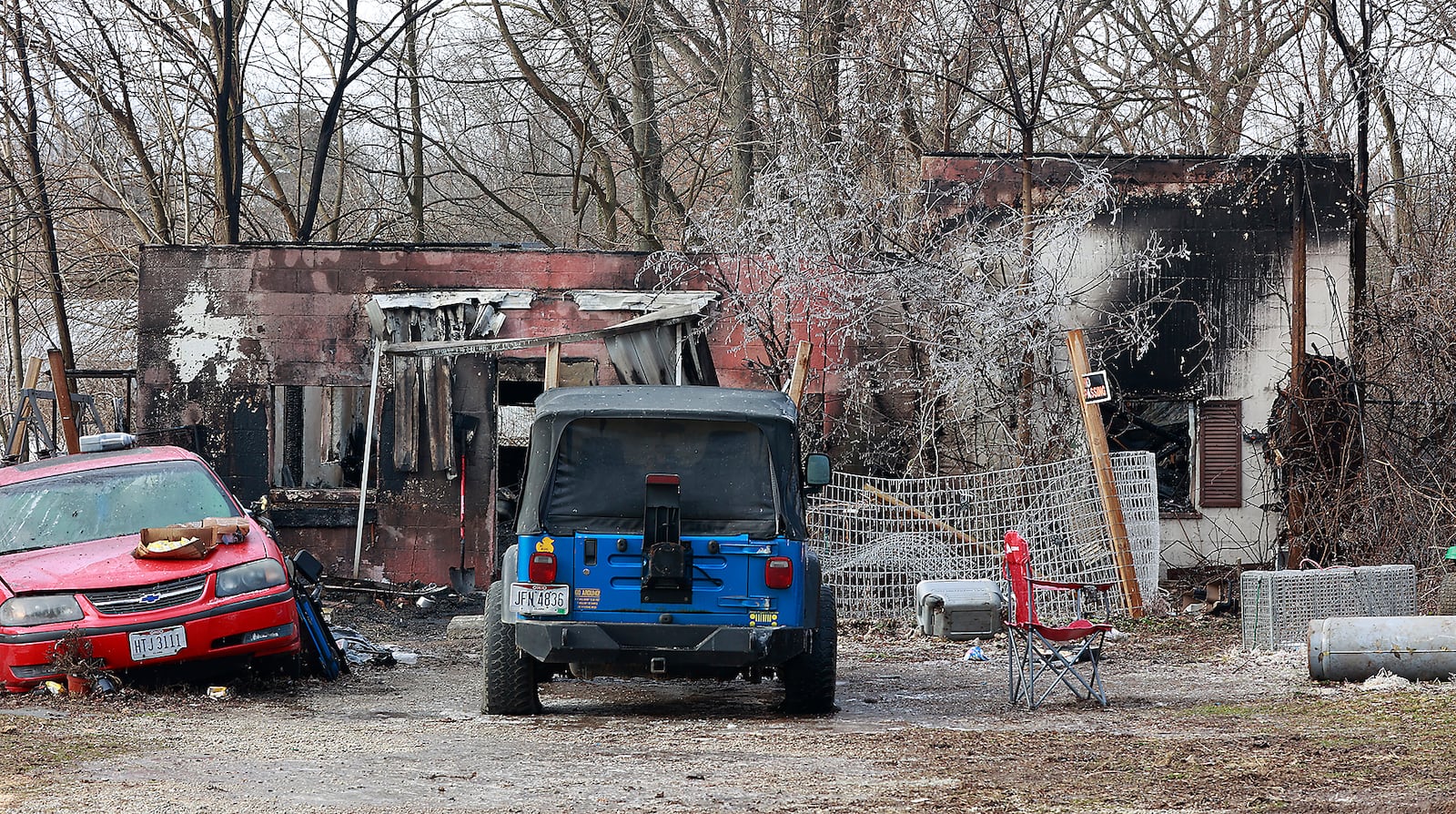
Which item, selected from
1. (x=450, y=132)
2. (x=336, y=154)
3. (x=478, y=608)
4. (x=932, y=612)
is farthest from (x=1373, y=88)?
(x=336, y=154)

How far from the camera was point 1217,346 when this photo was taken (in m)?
15.2

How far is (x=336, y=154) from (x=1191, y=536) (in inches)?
726

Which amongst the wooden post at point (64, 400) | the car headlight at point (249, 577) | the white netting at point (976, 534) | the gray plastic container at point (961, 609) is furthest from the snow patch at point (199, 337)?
the gray plastic container at point (961, 609)

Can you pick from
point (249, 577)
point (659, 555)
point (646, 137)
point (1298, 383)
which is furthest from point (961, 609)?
point (646, 137)

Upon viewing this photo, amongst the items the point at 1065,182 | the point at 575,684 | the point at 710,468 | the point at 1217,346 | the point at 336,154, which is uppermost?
the point at 336,154

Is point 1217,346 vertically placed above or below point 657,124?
below

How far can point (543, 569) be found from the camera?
8000 millimetres

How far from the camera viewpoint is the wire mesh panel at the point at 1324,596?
10367 mm

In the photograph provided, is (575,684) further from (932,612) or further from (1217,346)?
(1217,346)

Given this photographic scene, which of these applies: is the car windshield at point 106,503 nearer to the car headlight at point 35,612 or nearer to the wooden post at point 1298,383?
the car headlight at point 35,612

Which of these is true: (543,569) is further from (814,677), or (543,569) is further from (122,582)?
(122,582)

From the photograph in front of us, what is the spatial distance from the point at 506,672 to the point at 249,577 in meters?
1.90

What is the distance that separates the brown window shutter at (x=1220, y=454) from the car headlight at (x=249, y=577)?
9.94m

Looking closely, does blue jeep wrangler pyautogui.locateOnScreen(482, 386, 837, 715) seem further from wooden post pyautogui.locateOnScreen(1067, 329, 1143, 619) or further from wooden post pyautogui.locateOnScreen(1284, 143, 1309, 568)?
wooden post pyautogui.locateOnScreen(1284, 143, 1309, 568)
